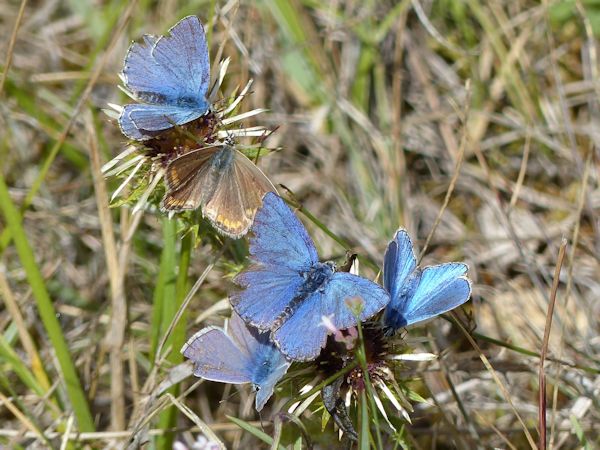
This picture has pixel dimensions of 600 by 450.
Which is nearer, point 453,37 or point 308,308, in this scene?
point 308,308

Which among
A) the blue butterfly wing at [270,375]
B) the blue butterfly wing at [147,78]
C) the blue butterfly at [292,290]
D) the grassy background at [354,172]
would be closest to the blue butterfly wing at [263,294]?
the blue butterfly at [292,290]

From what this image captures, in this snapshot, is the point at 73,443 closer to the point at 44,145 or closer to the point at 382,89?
the point at 44,145

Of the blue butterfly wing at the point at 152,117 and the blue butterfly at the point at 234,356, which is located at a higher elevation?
the blue butterfly wing at the point at 152,117

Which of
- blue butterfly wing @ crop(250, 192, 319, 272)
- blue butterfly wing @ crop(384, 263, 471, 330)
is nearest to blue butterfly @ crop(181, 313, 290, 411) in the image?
blue butterfly wing @ crop(250, 192, 319, 272)

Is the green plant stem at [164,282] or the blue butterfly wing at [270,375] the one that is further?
the green plant stem at [164,282]

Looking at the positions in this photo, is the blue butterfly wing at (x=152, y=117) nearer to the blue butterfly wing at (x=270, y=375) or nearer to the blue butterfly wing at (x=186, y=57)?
the blue butterfly wing at (x=186, y=57)

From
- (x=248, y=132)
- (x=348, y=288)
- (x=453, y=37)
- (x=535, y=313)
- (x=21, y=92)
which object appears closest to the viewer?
(x=348, y=288)

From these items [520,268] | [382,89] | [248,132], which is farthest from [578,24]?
[248,132]
